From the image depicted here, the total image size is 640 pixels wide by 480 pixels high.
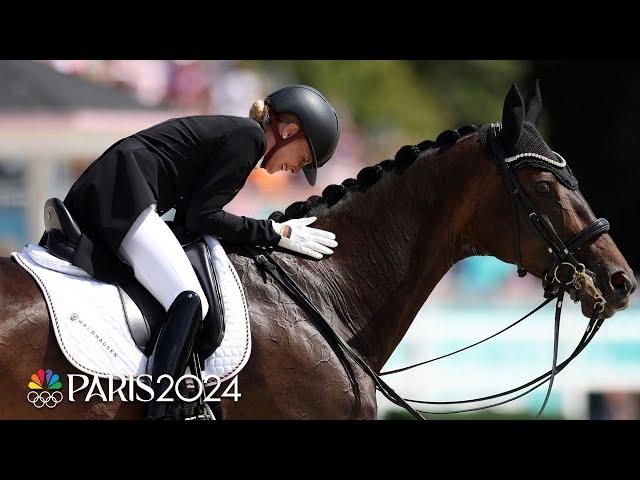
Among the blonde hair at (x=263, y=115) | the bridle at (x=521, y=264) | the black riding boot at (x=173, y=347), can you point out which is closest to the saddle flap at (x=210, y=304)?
the black riding boot at (x=173, y=347)

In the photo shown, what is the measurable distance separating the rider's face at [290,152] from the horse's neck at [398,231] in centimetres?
33

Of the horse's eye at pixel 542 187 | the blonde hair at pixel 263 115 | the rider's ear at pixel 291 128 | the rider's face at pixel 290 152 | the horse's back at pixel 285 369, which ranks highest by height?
the blonde hair at pixel 263 115

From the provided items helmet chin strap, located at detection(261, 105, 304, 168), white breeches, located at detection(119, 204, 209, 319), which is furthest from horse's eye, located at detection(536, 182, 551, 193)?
white breeches, located at detection(119, 204, 209, 319)

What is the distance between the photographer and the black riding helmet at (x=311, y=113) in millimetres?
4938

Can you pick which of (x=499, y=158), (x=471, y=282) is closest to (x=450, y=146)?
(x=499, y=158)

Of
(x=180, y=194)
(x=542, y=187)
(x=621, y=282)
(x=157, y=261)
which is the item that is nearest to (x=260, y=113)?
(x=180, y=194)

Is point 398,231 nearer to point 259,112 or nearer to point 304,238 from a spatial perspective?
point 304,238

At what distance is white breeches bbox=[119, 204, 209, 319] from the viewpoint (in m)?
4.59

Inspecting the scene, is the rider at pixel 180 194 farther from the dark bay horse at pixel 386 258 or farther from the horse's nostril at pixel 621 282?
the horse's nostril at pixel 621 282

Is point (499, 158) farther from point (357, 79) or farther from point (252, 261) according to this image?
point (357, 79)

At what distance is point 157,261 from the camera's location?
4598mm

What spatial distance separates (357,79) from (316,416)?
18.5 m

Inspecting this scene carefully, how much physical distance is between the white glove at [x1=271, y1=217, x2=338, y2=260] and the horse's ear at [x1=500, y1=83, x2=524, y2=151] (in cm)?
94

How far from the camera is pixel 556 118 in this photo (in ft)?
90.7
